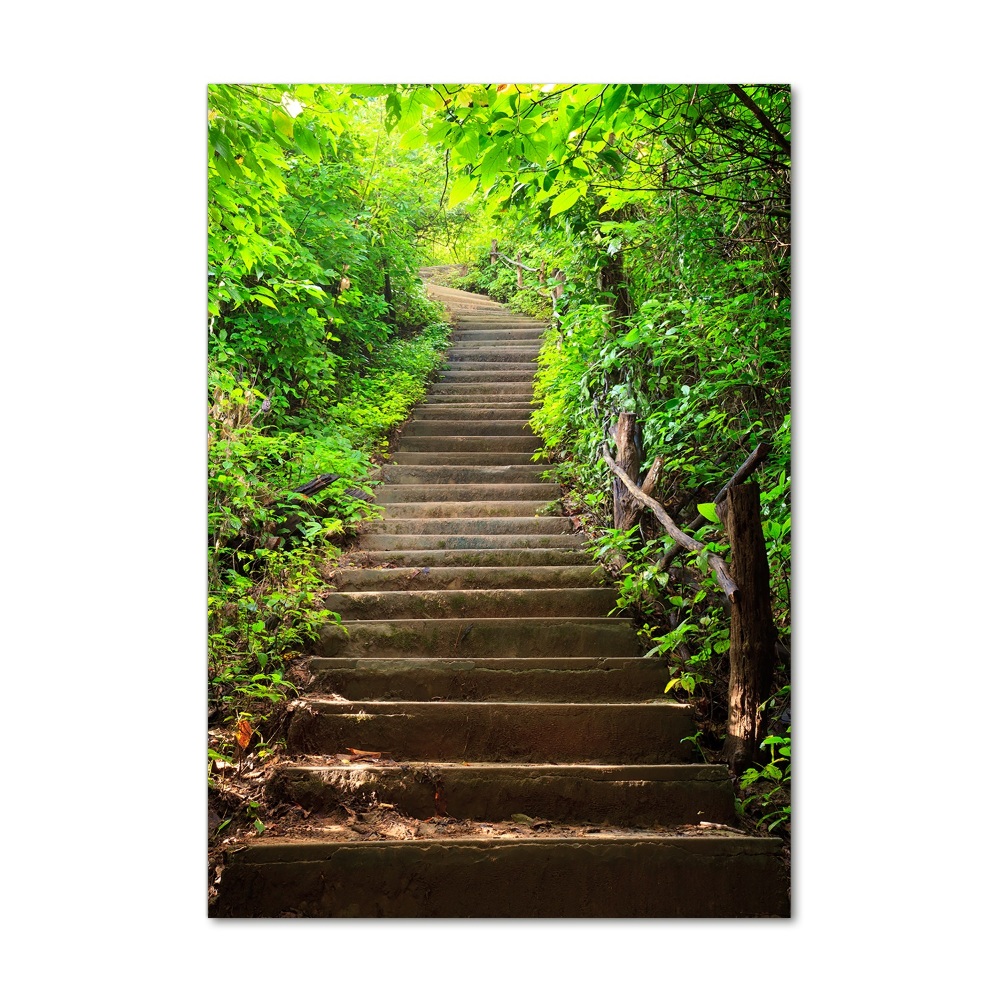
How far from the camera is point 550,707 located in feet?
7.32

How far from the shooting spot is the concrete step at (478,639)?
264 centimetres

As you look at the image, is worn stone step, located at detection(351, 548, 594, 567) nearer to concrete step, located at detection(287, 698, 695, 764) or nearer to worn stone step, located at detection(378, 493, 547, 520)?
worn stone step, located at detection(378, 493, 547, 520)

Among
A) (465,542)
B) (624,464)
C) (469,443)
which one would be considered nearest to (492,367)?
(469,443)

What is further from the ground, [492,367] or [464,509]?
[492,367]

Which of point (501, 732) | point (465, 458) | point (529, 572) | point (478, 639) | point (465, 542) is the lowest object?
point (501, 732)

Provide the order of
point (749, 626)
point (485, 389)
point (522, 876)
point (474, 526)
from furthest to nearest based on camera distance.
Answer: point (485, 389), point (474, 526), point (749, 626), point (522, 876)

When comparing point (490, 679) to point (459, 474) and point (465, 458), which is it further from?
point (465, 458)

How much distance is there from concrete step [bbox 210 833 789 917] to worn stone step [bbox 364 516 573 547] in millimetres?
1983

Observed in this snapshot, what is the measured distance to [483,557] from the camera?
3197mm

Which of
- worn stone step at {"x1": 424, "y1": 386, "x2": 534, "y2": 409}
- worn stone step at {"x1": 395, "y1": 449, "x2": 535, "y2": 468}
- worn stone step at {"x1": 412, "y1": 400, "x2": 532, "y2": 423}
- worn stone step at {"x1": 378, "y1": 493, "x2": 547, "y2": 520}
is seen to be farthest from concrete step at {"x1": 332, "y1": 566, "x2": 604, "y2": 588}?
worn stone step at {"x1": 424, "y1": 386, "x2": 534, "y2": 409}

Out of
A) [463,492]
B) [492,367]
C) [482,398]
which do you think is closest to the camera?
[463,492]
